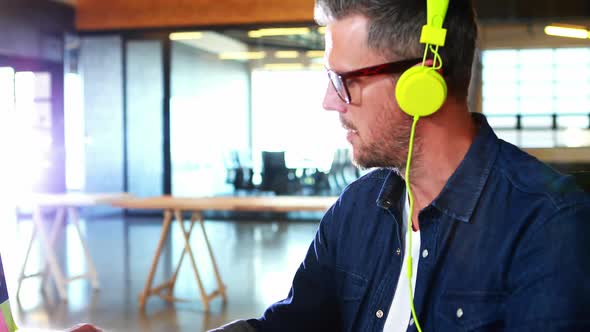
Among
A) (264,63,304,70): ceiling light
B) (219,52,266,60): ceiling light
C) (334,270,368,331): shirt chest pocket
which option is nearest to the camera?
(334,270,368,331): shirt chest pocket

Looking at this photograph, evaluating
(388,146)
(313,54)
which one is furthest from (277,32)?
(388,146)

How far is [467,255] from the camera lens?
3.68ft

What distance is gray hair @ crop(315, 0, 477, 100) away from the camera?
1130 millimetres

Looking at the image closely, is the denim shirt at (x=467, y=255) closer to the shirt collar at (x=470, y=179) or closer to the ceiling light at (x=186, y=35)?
the shirt collar at (x=470, y=179)

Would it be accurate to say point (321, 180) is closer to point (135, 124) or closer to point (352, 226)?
point (135, 124)

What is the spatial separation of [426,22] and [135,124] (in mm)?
8858

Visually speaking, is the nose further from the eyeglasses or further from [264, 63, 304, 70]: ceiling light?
[264, 63, 304, 70]: ceiling light

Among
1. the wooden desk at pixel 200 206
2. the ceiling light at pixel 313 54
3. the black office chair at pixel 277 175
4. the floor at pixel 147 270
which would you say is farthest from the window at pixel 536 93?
the wooden desk at pixel 200 206

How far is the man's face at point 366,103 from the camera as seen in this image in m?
1.18

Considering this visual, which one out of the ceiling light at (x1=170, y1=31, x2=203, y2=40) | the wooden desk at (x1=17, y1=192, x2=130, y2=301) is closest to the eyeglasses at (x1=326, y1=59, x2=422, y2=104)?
the wooden desk at (x1=17, y1=192, x2=130, y2=301)

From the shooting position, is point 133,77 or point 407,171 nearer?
point 407,171

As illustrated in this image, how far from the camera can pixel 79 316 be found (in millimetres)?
4508


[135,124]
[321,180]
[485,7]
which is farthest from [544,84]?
[135,124]

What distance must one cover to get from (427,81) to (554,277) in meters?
0.37
